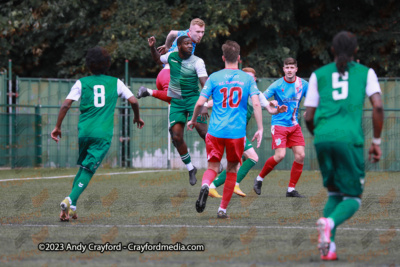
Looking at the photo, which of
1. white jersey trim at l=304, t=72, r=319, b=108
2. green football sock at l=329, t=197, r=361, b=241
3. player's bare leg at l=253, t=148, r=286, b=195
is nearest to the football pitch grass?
player's bare leg at l=253, t=148, r=286, b=195

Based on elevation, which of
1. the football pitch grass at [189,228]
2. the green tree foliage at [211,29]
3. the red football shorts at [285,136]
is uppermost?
the green tree foliage at [211,29]

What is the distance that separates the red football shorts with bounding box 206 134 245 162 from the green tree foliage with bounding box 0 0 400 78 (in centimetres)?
1338

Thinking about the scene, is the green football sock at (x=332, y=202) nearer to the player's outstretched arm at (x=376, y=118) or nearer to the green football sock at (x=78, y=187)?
the player's outstretched arm at (x=376, y=118)

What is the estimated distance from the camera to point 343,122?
19.1ft

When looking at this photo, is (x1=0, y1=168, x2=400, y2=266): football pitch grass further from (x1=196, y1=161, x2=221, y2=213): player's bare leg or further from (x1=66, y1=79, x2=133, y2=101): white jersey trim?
(x1=66, y1=79, x2=133, y2=101): white jersey trim

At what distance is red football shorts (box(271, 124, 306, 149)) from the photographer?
12102 millimetres

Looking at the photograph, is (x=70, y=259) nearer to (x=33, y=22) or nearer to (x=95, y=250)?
(x=95, y=250)

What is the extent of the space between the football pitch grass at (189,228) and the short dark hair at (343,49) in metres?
1.43

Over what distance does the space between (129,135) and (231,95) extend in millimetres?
13447

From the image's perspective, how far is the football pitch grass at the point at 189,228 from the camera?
5.68 metres

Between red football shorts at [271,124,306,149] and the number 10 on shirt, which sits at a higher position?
the number 10 on shirt

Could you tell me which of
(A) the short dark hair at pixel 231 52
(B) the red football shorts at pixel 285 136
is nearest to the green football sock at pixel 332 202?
(A) the short dark hair at pixel 231 52

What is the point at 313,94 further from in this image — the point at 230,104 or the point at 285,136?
the point at 285,136

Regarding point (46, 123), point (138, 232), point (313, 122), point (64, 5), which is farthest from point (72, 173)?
point (313, 122)
